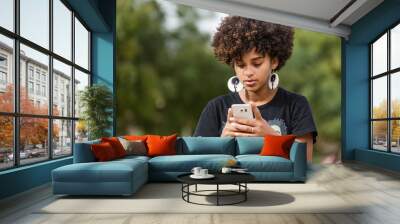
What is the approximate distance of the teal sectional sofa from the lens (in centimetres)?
499

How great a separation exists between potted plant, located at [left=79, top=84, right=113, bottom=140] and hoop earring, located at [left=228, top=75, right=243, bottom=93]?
2.63 metres

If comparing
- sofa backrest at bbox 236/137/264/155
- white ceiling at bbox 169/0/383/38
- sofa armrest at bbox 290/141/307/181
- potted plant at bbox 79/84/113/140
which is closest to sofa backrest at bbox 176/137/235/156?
sofa backrest at bbox 236/137/264/155

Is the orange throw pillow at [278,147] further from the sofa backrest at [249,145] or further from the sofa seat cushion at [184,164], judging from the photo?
the sofa seat cushion at [184,164]

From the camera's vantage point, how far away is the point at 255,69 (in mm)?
8727

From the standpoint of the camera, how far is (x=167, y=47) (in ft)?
29.7

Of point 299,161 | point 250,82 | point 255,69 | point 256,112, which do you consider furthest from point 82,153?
point 255,69

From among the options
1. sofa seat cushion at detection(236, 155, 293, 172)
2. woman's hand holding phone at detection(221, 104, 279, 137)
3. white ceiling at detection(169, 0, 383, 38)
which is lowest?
sofa seat cushion at detection(236, 155, 293, 172)

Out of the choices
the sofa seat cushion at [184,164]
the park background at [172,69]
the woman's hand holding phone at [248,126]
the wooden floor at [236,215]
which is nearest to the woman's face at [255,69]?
the park background at [172,69]

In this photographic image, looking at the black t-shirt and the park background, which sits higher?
the park background

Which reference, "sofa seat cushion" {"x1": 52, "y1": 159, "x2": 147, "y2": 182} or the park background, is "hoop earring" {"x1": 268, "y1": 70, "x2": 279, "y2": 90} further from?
"sofa seat cushion" {"x1": 52, "y1": 159, "x2": 147, "y2": 182}

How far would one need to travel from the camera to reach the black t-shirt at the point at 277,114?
858 cm

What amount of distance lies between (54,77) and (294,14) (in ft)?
16.6

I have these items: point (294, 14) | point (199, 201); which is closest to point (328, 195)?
point (199, 201)

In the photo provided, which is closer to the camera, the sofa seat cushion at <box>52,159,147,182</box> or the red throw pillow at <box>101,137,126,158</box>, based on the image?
the sofa seat cushion at <box>52,159,147,182</box>
